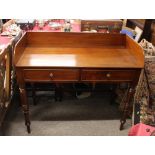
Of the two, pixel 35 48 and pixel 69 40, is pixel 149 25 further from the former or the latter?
pixel 35 48

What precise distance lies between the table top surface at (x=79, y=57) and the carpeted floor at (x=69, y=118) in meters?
0.75

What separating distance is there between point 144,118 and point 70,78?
0.86 meters

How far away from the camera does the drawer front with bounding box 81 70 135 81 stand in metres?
1.37

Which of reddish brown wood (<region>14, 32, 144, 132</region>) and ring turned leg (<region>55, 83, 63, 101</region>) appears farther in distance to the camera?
ring turned leg (<region>55, 83, 63, 101</region>)

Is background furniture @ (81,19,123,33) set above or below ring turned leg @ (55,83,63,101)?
above

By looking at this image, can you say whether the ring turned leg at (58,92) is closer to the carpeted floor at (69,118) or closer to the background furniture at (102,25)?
the carpeted floor at (69,118)

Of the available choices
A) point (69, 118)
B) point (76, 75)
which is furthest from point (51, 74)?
point (69, 118)

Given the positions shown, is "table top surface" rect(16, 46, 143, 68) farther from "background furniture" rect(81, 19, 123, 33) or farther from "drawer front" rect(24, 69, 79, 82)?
"background furniture" rect(81, 19, 123, 33)

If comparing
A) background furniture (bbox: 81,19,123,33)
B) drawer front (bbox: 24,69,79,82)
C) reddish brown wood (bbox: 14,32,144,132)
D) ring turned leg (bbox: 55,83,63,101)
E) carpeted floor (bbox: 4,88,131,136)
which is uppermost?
background furniture (bbox: 81,19,123,33)

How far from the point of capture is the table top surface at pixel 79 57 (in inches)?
53.2

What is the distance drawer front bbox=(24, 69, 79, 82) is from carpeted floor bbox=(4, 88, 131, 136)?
64 centimetres

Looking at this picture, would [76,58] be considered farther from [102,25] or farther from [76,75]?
[102,25]

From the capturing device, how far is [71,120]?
1913 mm

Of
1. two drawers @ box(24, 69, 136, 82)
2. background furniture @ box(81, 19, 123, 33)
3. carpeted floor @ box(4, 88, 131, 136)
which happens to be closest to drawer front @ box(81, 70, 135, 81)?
two drawers @ box(24, 69, 136, 82)
